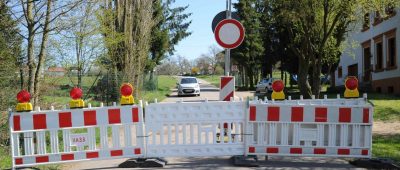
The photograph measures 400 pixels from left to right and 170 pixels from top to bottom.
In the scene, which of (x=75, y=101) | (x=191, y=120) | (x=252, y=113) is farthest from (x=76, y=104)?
(x=252, y=113)

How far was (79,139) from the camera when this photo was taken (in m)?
7.71

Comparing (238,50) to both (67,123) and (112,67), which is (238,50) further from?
(67,123)

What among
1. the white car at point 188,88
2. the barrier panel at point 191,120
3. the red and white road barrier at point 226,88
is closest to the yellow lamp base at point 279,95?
the barrier panel at point 191,120

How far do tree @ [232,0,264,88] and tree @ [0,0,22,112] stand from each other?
42500mm

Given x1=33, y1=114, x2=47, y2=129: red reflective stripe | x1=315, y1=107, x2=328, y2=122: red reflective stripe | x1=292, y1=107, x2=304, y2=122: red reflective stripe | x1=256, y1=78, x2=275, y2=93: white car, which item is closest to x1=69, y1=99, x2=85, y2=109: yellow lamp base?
x1=33, y1=114, x2=47, y2=129: red reflective stripe

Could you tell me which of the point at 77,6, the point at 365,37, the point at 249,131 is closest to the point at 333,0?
the point at 77,6

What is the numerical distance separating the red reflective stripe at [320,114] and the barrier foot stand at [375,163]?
36.7 inches

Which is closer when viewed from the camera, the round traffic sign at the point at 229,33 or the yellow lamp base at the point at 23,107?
the yellow lamp base at the point at 23,107

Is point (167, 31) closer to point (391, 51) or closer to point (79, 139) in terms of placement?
point (391, 51)

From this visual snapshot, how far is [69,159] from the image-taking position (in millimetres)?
7699

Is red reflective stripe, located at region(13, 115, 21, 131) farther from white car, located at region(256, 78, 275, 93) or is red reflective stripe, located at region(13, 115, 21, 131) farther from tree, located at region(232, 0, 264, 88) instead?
tree, located at region(232, 0, 264, 88)

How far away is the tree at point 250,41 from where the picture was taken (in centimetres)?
5291

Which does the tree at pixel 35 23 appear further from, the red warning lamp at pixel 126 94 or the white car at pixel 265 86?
the white car at pixel 265 86

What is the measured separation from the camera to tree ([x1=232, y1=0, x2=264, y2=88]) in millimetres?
52906
